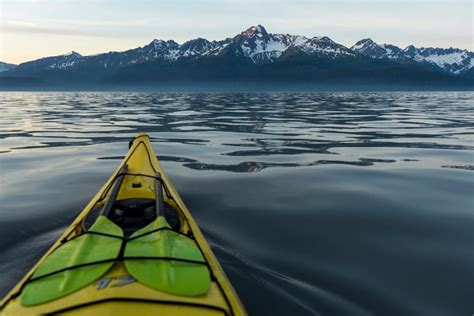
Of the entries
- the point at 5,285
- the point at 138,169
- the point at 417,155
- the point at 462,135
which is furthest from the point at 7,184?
the point at 462,135

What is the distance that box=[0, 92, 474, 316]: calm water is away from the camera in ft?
16.5

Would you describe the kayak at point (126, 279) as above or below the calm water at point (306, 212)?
above

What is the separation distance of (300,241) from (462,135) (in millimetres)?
15452

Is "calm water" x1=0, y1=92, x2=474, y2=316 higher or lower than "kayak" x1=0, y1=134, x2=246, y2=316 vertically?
lower

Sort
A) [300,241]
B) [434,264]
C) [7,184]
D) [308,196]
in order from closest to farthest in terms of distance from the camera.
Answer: [434,264]
[300,241]
[308,196]
[7,184]

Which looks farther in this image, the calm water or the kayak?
the calm water

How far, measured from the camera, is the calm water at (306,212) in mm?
5035

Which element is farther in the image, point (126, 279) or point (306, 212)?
point (306, 212)

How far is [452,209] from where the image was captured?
26.4ft

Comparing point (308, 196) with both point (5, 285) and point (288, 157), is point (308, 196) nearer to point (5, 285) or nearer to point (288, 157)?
point (288, 157)

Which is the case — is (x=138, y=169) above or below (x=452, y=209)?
above

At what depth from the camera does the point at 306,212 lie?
804cm

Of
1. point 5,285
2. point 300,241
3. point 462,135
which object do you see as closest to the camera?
point 5,285

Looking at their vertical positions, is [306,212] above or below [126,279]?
below
